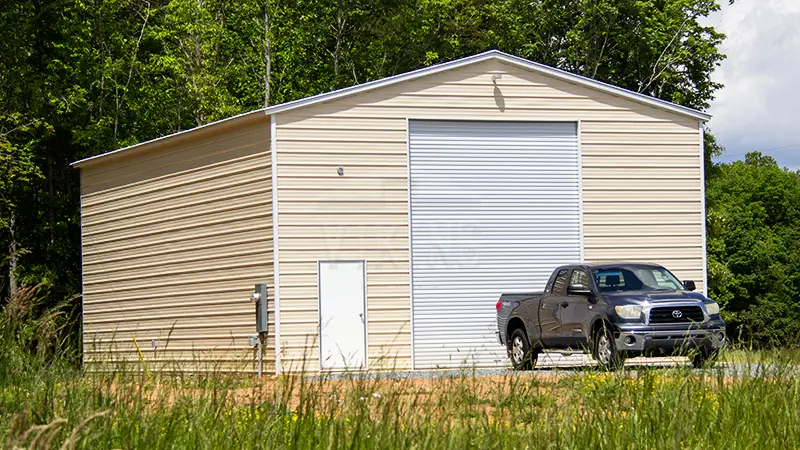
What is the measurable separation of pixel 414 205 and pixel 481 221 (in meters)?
1.57

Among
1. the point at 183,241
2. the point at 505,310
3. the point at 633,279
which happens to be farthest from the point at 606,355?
the point at 183,241

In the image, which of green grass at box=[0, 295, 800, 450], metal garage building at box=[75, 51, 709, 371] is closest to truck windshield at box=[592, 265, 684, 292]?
metal garage building at box=[75, 51, 709, 371]

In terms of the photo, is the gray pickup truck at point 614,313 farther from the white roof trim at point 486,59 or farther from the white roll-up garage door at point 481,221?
the white roof trim at point 486,59

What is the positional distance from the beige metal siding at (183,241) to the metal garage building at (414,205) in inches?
2.3

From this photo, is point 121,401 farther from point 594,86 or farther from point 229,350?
point 594,86

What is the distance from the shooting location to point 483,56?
24422 mm

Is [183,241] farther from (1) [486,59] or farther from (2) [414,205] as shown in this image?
(1) [486,59]

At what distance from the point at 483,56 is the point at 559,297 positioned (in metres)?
7.12

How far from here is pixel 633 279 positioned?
18.7 m

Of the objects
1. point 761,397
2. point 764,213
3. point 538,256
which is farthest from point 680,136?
point 764,213

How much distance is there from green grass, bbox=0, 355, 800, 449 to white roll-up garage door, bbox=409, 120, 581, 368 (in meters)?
17.1

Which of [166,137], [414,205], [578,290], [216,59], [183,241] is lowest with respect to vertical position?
[578,290]

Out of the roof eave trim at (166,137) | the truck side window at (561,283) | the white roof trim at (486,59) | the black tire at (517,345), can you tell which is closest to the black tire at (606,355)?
the truck side window at (561,283)

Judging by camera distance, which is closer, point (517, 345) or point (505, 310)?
point (517, 345)
